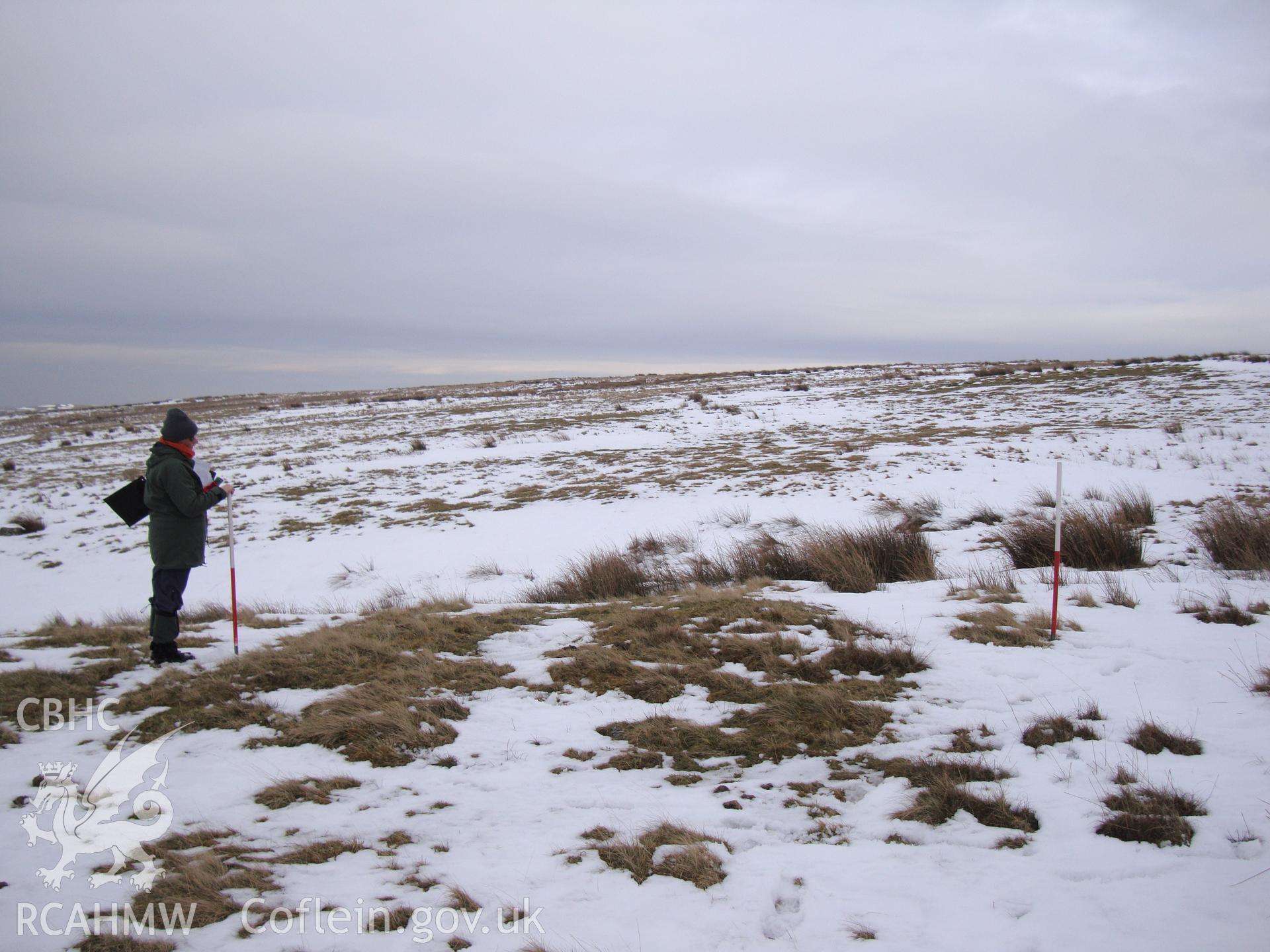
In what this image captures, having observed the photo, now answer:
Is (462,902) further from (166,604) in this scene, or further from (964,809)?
(166,604)

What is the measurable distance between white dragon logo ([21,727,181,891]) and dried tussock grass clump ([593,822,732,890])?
228cm

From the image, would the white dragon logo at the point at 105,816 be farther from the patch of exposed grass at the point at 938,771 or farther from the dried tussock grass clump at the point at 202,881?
the patch of exposed grass at the point at 938,771

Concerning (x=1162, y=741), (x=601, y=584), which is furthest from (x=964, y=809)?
(x=601, y=584)

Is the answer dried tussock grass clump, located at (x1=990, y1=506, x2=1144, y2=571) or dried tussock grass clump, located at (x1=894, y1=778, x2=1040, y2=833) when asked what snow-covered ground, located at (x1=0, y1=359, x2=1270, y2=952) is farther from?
dried tussock grass clump, located at (x1=990, y1=506, x2=1144, y2=571)

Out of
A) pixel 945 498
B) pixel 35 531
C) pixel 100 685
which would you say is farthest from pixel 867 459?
pixel 35 531

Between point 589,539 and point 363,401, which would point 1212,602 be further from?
point 363,401

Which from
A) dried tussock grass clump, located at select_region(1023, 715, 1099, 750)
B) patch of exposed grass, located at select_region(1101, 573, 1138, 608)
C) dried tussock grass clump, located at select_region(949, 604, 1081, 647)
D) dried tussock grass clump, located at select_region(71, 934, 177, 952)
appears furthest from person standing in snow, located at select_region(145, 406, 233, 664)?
patch of exposed grass, located at select_region(1101, 573, 1138, 608)

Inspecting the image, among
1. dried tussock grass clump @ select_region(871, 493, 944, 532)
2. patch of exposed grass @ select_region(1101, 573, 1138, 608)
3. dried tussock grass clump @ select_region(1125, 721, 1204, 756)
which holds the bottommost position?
dried tussock grass clump @ select_region(1125, 721, 1204, 756)

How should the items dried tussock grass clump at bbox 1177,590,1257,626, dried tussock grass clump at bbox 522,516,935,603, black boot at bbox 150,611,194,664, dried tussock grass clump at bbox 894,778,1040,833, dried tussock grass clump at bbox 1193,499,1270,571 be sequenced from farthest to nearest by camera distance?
dried tussock grass clump at bbox 522,516,935,603
dried tussock grass clump at bbox 1193,499,1270,571
black boot at bbox 150,611,194,664
dried tussock grass clump at bbox 1177,590,1257,626
dried tussock grass clump at bbox 894,778,1040,833

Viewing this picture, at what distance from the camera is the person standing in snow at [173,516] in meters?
5.88

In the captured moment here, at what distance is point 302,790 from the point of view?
3988mm

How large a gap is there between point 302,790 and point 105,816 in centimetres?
102

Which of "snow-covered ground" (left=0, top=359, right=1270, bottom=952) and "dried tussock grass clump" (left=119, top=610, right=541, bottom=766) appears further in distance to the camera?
"dried tussock grass clump" (left=119, top=610, right=541, bottom=766)

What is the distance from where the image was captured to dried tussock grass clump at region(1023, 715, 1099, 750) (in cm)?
390
